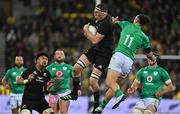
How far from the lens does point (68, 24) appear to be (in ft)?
99.8

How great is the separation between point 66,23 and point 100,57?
14509 mm

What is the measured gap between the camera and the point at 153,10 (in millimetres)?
30672

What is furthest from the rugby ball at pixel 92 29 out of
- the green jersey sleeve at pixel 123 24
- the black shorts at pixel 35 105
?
the black shorts at pixel 35 105

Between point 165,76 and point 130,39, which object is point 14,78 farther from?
point 130,39

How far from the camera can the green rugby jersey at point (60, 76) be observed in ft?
63.0

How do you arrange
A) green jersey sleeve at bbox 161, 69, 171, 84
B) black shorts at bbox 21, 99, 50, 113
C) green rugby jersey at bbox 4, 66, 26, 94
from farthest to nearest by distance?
green rugby jersey at bbox 4, 66, 26, 94 → green jersey sleeve at bbox 161, 69, 171, 84 → black shorts at bbox 21, 99, 50, 113

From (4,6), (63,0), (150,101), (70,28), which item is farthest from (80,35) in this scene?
(150,101)

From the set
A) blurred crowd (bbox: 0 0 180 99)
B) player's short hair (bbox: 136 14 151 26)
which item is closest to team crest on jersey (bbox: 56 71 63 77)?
player's short hair (bbox: 136 14 151 26)

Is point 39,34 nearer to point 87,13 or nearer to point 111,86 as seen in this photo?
point 87,13

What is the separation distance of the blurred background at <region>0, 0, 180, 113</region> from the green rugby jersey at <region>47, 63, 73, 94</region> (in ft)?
21.1

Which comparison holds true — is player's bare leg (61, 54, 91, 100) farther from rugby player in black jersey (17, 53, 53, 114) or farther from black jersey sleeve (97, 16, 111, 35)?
black jersey sleeve (97, 16, 111, 35)

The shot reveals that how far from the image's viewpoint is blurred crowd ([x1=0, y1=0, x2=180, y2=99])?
1117 inches

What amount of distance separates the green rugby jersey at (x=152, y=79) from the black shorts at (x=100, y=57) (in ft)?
6.71

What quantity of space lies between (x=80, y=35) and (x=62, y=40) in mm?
891
